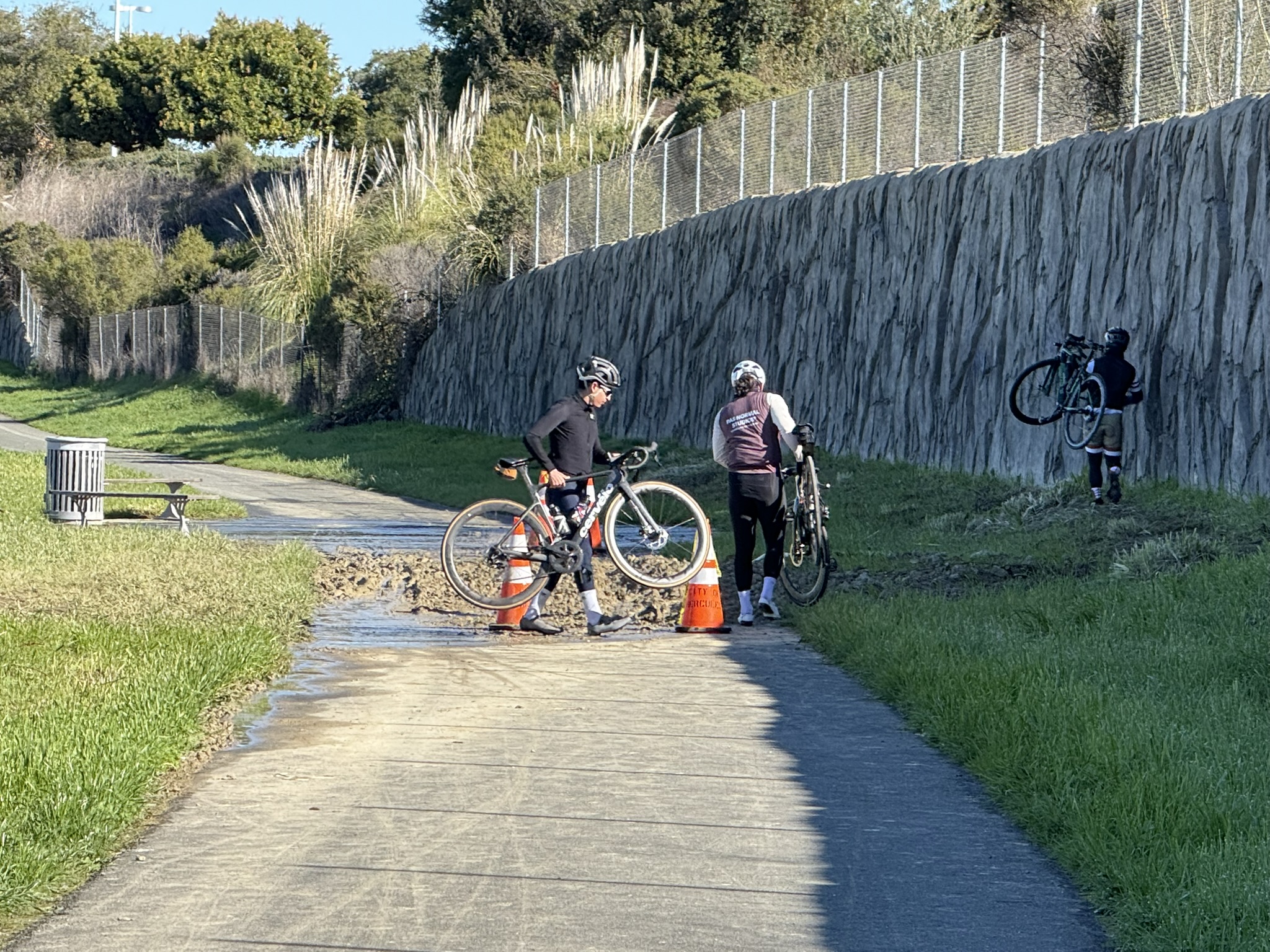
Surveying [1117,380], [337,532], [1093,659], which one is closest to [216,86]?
[337,532]

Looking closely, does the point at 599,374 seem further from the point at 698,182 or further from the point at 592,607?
the point at 698,182

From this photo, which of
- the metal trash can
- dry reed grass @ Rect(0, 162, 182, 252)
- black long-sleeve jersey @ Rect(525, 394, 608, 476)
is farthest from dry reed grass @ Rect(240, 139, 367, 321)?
dry reed grass @ Rect(0, 162, 182, 252)

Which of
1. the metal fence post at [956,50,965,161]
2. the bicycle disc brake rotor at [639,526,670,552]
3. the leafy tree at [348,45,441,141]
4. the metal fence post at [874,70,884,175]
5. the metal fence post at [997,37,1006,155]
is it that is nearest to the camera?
the bicycle disc brake rotor at [639,526,670,552]

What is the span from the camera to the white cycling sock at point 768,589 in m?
12.6

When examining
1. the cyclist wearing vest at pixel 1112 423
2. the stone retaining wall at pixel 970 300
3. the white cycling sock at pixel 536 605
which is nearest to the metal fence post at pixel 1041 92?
the stone retaining wall at pixel 970 300

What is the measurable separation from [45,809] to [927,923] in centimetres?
288

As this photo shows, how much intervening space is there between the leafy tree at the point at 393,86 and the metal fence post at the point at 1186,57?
161 feet

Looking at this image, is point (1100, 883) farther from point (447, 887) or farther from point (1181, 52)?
point (1181, 52)

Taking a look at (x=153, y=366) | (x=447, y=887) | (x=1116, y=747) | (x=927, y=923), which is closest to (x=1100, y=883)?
(x=927, y=923)

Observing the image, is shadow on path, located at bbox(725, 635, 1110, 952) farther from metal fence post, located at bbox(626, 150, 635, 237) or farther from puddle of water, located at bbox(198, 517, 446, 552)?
metal fence post, located at bbox(626, 150, 635, 237)

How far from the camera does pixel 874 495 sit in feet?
65.4

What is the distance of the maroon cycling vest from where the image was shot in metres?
12.5

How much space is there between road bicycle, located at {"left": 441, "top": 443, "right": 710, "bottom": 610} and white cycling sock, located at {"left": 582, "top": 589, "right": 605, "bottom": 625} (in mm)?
183

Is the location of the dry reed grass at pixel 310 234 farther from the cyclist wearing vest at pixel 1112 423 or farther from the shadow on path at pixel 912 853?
the shadow on path at pixel 912 853
